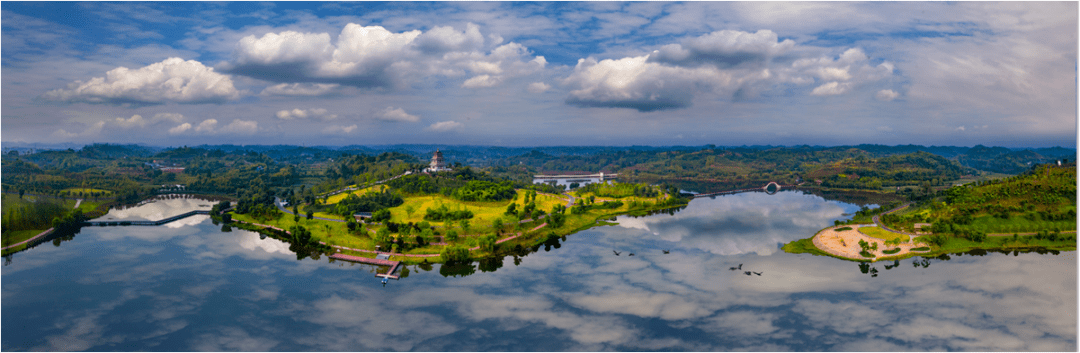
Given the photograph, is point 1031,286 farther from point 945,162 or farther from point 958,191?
point 945,162

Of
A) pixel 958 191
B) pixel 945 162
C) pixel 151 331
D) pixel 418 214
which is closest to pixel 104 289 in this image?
pixel 151 331

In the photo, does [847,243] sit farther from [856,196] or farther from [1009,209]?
[856,196]

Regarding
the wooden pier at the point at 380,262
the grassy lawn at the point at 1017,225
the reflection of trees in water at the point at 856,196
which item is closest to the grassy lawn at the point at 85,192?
the wooden pier at the point at 380,262

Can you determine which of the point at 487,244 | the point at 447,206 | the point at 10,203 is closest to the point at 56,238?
the point at 10,203

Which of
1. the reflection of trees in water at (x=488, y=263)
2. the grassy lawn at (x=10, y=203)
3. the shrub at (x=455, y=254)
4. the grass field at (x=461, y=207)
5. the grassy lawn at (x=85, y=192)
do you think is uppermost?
the grassy lawn at (x=10, y=203)

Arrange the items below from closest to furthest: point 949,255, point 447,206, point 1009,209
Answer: point 949,255 < point 1009,209 < point 447,206

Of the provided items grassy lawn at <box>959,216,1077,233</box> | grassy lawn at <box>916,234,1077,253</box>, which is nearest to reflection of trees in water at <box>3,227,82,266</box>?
grassy lawn at <box>916,234,1077,253</box>

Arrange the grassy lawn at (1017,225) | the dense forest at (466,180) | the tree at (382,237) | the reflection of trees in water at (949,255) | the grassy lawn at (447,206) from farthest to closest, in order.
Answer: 1. the grassy lawn at (447,206)
2. the dense forest at (466,180)
3. the grassy lawn at (1017,225)
4. the tree at (382,237)
5. the reflection of trees in water at (949,255)

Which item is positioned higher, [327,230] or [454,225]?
[454,225]

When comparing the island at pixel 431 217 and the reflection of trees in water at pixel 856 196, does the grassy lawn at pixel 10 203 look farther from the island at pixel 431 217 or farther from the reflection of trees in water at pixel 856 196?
the reflection of trees in water at pixel 856 196
